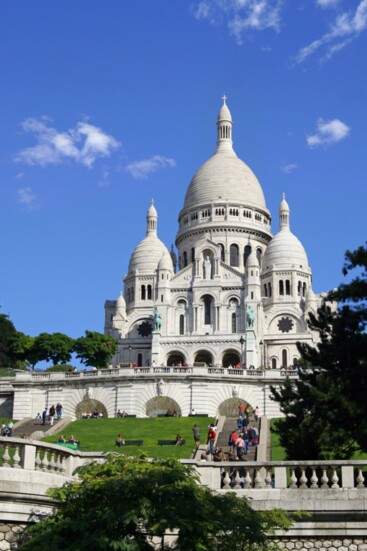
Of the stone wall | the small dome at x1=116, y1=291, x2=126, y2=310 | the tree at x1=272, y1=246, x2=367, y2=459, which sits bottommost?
the stone wall

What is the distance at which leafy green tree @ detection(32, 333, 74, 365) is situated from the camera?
300ft

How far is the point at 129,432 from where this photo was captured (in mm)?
45375

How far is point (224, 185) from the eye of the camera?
122 m

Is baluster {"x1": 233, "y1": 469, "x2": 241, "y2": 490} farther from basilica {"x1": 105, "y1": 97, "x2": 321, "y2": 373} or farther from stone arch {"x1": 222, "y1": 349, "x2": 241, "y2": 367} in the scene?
stone arch {"x1": 222, "y1": 349, "x2": 241, "y2": 367}

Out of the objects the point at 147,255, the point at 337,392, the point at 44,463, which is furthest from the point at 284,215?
the point at 44,463

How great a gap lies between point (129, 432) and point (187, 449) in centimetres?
744

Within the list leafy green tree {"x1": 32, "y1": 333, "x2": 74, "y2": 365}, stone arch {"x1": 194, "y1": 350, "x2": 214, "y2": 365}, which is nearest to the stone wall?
leafy green tree {"x1": 32, "y1": 333, "x2": 74, "y2": 365}

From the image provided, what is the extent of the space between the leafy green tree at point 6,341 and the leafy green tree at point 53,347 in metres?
3.54

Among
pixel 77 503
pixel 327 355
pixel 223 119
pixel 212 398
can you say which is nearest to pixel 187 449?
pixel 327 355

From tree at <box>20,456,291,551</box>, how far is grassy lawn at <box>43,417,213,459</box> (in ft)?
72.9

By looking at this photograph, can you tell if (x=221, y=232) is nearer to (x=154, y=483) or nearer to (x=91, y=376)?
(x=91, y=376)

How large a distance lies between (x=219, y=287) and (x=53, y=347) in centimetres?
2028

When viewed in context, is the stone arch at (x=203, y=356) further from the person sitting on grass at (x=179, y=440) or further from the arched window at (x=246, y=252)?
the person sitting on grass at (x=179, y=440)

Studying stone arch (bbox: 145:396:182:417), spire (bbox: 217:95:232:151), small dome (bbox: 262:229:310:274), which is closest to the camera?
stone arch (bbox: 145:396:182:417)
